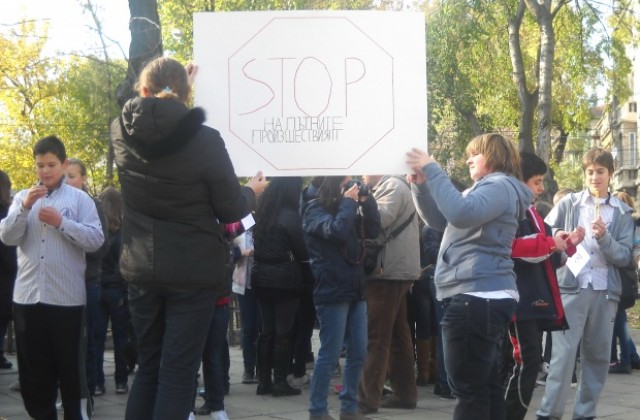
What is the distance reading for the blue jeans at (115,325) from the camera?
8.52 meters

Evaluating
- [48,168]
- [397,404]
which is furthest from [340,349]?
[48,168]

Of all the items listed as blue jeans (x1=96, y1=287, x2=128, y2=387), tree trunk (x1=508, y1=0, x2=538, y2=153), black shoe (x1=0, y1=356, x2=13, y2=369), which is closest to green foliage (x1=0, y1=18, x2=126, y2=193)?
tree trunk (x1=508, y1=0, x2=538, y2=153)

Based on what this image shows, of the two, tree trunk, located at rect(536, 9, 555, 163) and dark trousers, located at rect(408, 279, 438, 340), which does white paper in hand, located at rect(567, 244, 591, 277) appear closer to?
dark trousers, located at rect(408, 279, 438, 340)

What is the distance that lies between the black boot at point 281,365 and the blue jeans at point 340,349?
4.71 feet

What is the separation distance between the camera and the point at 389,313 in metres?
7.67

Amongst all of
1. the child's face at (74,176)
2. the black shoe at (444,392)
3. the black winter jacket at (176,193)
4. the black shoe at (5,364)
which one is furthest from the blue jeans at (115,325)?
the black winter jacket at (176,193)

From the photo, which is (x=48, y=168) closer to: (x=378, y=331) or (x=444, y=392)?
(x=378, y=331)

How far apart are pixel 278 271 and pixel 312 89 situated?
359cm

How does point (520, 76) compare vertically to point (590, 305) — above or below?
above

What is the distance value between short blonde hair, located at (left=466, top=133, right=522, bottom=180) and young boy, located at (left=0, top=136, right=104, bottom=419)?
2410 mm

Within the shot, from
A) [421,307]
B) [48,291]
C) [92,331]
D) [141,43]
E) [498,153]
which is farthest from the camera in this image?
[421,307]

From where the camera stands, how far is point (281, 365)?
8602mm

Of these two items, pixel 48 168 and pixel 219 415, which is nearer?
pixel 48 168

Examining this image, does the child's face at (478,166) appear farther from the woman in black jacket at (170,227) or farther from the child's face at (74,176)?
the child's face at (74,176)
